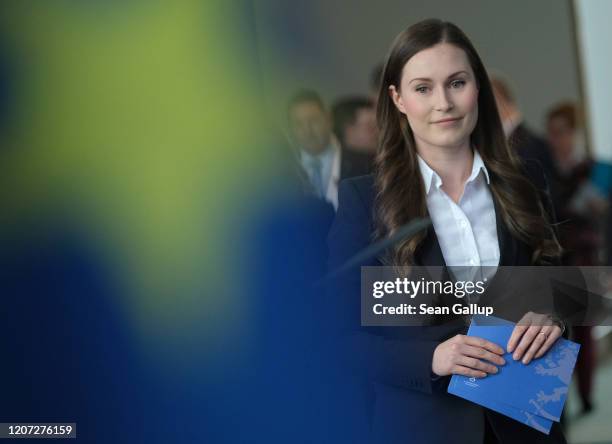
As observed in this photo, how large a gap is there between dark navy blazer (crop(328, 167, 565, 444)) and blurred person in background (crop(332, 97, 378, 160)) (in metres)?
0.10

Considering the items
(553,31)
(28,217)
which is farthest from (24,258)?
(553,31)

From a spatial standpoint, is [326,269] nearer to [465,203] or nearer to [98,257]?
[465,203]

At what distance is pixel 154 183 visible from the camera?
197 cm

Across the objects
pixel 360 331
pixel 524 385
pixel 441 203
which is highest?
pixel 441 203

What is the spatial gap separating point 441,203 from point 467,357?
0.32 meters

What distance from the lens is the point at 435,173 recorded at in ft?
5.56

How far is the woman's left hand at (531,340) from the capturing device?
5.25 feet

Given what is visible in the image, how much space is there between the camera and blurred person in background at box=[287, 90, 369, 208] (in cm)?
189

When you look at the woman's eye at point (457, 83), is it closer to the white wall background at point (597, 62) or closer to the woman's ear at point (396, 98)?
the woman's ear at point (396, 98)

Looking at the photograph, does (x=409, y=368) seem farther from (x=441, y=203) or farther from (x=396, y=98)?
(x=396, y=98)

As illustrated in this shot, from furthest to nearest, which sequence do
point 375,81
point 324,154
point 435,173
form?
point 324,154, point 375,81, point 435,173

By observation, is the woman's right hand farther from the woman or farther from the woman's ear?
the woman's ear

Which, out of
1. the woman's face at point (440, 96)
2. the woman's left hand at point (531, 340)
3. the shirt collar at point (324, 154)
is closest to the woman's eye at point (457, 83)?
the woman's face at point (440, 96)

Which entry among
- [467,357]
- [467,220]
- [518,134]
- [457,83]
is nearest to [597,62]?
[518,134]
